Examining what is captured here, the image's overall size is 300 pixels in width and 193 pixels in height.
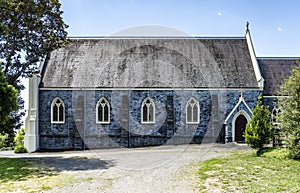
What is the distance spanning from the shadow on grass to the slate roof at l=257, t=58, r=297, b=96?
60.6 feet

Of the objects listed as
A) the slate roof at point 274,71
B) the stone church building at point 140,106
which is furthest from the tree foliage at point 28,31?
the slate roof at point 274,71

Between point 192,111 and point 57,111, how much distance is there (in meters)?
13.2

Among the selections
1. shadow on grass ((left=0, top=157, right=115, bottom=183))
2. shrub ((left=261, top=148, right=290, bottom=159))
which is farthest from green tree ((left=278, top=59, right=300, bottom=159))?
shadow on grass ((left=0, top=157, right=115, bottom=183))

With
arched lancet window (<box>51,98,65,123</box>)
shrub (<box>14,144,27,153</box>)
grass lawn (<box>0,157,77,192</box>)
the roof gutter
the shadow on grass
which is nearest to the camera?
grass lawn (<box>0,157,77,192</box>)

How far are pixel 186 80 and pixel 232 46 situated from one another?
7.25 m

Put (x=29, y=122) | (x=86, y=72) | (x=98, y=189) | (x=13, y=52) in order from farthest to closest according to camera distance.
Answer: (x=86, y=72), (x=29, y=122), (x=13, y=52), (x=98, y=189)

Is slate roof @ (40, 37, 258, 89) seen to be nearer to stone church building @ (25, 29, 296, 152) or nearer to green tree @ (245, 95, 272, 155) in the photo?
stone church building @ (25, 29, 296, 152)

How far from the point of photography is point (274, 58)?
32688 millimetres

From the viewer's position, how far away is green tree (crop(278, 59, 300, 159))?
17.0 meters

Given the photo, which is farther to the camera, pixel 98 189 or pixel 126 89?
pixel 126 89

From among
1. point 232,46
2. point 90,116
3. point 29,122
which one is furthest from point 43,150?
point 232,46

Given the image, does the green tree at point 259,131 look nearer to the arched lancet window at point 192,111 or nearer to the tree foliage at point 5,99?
the arched lancet window at point 192,111

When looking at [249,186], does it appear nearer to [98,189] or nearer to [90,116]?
[98,189]

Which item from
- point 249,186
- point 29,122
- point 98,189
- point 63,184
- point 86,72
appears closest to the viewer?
point 249,186
